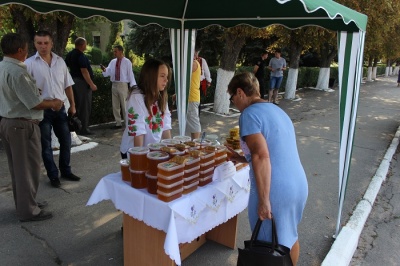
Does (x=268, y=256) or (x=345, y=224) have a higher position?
(x=268, y=256)

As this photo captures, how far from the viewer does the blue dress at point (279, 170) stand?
198 centimetres

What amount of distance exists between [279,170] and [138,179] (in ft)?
3.26

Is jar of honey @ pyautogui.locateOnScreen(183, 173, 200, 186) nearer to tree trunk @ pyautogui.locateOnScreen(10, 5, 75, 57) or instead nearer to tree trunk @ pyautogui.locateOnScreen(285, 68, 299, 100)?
tree trunk @ pyautogui.locateOnScreen(10, 5, 75, 57)

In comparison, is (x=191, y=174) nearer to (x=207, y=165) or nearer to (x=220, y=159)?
(x=207, y=165)

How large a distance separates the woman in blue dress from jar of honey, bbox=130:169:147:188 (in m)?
0.75

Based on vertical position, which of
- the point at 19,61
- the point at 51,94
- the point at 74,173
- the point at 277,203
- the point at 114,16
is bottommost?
the point at 74,173

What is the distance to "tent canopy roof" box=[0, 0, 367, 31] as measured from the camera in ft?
10.6

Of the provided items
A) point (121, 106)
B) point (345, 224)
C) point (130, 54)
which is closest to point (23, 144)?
point (345, 224)

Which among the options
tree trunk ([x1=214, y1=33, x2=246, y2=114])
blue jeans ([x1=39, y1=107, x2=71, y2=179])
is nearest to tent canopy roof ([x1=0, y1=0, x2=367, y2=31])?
blue jeans ([x1=39, y1=107, x2=71, y2=179])

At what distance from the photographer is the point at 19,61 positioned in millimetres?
2998

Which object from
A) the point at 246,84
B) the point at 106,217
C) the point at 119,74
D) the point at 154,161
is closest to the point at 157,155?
the point at 154,161

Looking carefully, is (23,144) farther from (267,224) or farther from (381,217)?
(381,217)

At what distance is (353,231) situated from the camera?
361cm

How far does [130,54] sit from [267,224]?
20772mm
